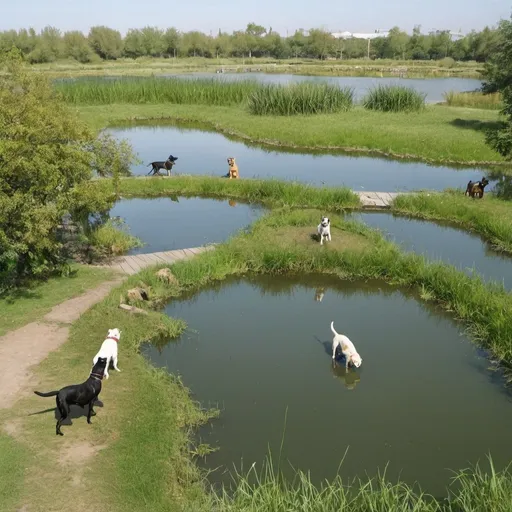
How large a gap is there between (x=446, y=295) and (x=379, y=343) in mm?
2121

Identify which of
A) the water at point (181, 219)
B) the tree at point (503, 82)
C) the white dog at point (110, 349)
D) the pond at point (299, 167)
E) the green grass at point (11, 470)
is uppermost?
the tree at point (503, 82)

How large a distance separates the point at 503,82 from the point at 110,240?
21.8m

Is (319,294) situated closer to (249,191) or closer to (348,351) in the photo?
(348,351)

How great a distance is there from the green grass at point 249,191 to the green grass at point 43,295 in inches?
252

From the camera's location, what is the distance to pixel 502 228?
13.2 m

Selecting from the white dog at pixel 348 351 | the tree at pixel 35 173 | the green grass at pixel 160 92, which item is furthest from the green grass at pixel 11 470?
the green grass at pixel 160 92

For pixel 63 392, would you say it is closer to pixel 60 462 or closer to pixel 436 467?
pixel 60 462

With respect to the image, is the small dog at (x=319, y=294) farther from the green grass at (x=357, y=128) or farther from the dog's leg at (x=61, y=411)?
the green grass at (x=357, y=128)

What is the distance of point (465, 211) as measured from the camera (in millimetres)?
14789

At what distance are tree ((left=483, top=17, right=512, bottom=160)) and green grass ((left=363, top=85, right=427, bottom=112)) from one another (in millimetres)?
4100

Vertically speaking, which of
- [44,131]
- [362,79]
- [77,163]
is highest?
[44,131]

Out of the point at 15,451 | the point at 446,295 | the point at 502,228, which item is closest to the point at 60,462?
the point at 15,451

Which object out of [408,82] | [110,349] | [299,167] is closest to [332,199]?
[299,167]

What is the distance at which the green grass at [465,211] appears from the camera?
44.2ft
